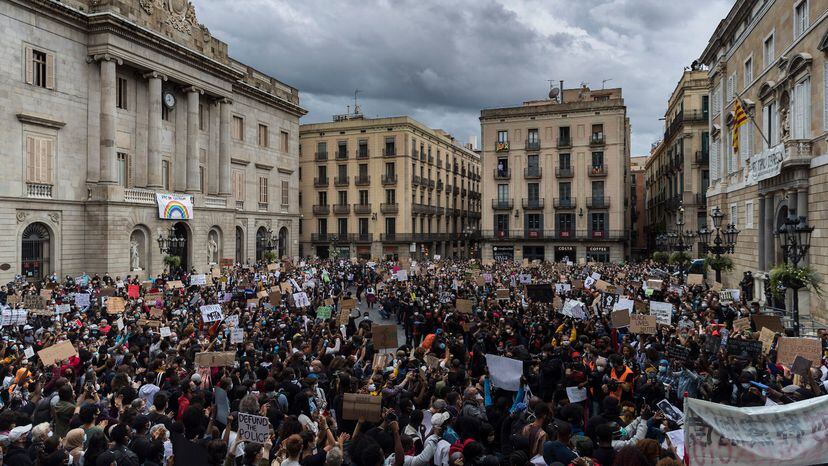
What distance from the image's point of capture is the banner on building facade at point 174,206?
114 ft

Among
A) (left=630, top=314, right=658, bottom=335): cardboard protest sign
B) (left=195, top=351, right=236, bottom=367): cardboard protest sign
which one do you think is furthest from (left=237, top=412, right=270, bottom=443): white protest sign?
(left=630, top=314, right=658, bottom=335): cardboard protest sign

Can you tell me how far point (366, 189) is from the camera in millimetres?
59969

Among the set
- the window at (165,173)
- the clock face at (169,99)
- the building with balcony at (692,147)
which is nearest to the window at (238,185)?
the window at (165,173)

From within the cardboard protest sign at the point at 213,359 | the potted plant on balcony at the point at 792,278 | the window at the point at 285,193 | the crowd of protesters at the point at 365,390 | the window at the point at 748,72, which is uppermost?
the window at the point at 748,72

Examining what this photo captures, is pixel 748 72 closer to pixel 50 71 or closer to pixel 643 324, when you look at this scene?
pixel 643 324

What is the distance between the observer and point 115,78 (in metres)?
32.7

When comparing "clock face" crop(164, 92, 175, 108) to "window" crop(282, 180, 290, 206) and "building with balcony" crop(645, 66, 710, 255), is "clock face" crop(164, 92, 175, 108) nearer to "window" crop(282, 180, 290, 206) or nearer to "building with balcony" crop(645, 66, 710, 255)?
"window" crop(282, 180, 290, 206)

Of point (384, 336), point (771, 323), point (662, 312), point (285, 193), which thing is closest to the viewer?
point (384, 336)

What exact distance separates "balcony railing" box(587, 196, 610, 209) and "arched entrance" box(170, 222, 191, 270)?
35.5m

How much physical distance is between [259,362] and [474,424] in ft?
18.8

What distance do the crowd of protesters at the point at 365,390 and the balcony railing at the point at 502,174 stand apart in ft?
127

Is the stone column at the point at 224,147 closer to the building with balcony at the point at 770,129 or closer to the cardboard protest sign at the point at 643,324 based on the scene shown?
the building with balcony at the point at 770,129

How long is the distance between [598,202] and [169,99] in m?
37.6

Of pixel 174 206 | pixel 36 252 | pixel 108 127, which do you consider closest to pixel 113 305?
pixel 36 252
